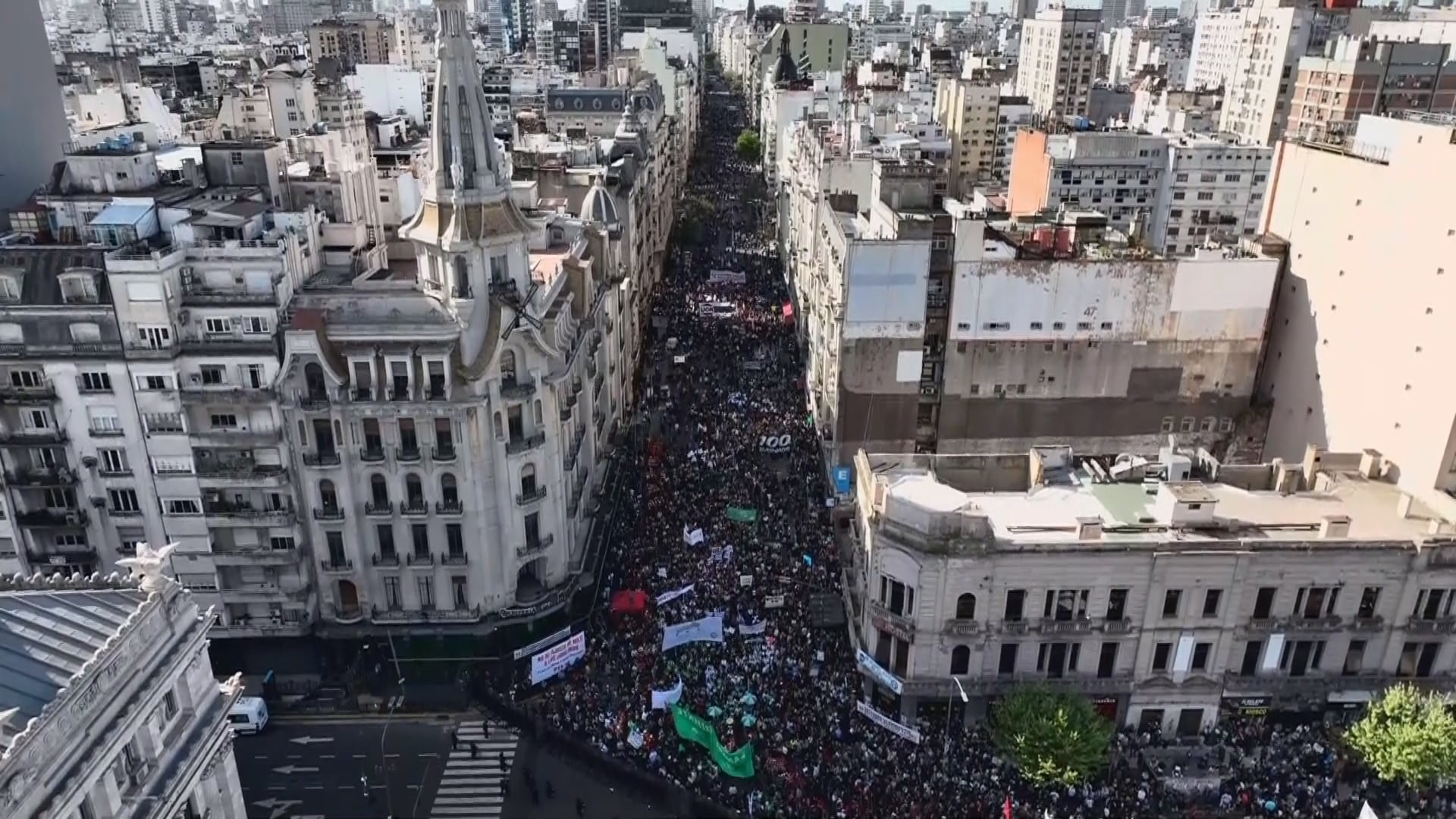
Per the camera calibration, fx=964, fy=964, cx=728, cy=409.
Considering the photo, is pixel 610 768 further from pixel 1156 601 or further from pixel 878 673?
pixel 1156 601

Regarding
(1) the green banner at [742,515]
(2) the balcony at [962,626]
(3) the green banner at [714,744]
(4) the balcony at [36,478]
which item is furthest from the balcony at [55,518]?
(2) the balcony at [962,626]

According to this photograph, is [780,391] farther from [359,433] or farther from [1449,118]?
[1449,118]

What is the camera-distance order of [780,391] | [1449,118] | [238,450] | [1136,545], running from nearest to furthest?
[1136,545] → [238,450] → [1449,118] → [780,391]

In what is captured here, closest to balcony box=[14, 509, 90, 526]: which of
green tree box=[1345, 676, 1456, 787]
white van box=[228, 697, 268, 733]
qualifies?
white van box=[228, 697, 268, 733]

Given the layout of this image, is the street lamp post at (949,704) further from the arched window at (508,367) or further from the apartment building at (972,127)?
the apartment building at (972,127)

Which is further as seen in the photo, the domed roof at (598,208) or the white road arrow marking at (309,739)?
the domed roof at (598,208)

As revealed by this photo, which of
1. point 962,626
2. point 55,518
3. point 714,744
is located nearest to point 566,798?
point 714,744

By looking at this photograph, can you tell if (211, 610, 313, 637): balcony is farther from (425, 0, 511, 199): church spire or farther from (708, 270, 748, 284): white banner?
(708, 270, 748, 284): white banner

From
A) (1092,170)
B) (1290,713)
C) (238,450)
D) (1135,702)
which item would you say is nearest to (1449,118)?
(1290,713)
